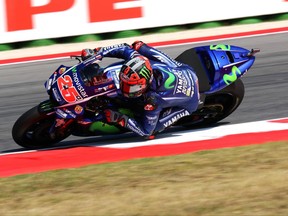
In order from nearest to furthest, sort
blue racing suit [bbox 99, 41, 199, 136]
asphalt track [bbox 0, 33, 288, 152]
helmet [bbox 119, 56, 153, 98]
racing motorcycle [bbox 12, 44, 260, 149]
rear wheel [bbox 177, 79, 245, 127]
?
helmet [bbox 119, 56, 153, 98]
racing motorcycle [bbox 12, 44, 260, 149]
blue racing suit [bbox 99, 41, 199, 136]
rear wheel [bbox 177, 79, 245, 127]
asphalt track [bbox 0, 33, 288, 152]

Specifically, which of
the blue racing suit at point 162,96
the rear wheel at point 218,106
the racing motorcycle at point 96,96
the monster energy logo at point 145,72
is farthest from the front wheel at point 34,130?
the rear wheel at point 218,106

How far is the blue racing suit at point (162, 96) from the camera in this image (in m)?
7.73

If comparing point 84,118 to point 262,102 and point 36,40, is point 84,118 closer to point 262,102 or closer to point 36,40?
point 262,102

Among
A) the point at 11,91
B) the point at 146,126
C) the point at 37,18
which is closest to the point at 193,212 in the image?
the point at 146,126

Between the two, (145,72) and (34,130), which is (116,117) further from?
(34,130)

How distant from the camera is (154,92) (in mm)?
7758

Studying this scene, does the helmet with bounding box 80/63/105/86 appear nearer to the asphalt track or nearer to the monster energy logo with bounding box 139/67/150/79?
the monster energy logo with bounding box 139/67/150/79

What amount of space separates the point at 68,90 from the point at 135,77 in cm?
73

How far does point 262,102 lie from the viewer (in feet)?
31.8

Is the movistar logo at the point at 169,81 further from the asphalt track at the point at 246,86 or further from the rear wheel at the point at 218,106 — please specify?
the asphalt track at the point at 246,86

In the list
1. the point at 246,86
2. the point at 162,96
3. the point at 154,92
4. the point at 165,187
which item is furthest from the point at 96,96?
the point at 246,86

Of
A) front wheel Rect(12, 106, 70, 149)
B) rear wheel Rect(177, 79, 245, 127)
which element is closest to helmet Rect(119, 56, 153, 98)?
front wheel Rect(12, 106, 70, 149)

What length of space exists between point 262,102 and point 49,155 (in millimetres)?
3351

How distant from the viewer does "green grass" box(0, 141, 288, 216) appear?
5.68 metres
